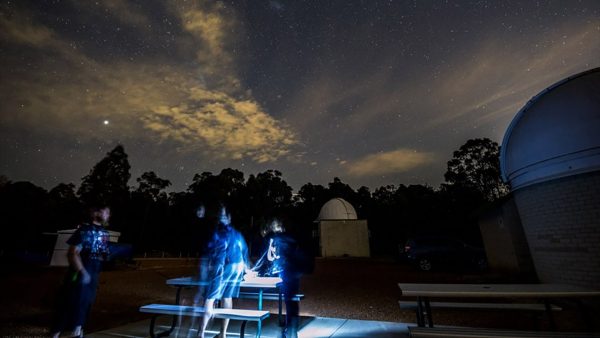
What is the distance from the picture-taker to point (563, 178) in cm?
646

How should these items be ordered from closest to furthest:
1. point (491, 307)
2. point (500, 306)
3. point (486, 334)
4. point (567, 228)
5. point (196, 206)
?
point (486, 334) < point (500, 306) < point (491, 307) < point (567, 228) < point (196, 206)

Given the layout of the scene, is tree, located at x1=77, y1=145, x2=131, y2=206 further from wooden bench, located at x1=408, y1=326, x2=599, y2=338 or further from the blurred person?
wooden bench, located at x1=408, y1=326, x2=599, y2=338

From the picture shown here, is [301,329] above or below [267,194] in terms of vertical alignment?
below

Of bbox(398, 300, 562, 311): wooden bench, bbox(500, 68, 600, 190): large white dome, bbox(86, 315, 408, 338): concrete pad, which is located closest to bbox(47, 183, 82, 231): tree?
bbox(86, 315, 408, 338): concrete pad

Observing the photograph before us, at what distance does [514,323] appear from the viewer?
15.8ft

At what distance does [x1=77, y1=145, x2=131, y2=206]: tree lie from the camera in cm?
3291

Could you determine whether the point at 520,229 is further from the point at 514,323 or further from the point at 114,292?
the point at 114,292

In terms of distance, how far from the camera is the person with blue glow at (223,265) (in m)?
3.85

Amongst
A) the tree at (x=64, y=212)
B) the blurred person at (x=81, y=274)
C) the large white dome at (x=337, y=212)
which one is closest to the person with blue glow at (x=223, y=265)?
the blurred person at (x=81, y=274)

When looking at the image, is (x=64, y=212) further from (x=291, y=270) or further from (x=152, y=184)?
(x=291, y=270)

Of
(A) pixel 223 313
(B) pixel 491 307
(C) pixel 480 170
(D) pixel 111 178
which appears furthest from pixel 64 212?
(C) pixel 480 170

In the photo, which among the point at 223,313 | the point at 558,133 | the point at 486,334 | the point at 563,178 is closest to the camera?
the point at 486,334

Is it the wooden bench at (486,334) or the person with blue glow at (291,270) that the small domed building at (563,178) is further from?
the person with blue glow at (291,270)

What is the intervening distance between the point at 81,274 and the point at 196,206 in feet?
105
